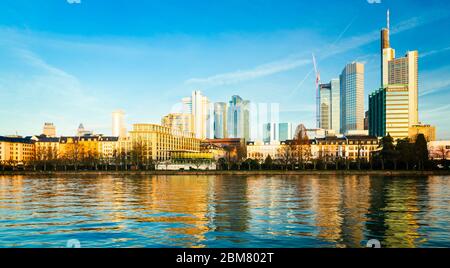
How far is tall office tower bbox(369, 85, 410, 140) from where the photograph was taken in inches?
5106

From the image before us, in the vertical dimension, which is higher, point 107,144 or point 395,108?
point 395,108

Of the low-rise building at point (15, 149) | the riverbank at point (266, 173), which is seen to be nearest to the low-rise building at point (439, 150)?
the riverbank at point (266, 173)

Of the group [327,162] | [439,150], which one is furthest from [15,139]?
[439,150]

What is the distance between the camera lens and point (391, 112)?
153m

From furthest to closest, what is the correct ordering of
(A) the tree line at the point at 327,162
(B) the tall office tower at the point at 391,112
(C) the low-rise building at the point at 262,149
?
1. (C) the low-rise building at the point at 262,149
2. (B) the tall office tower at the point at 391,112
3. (A) the tree line at the point at 327,162

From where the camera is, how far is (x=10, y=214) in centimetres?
1927

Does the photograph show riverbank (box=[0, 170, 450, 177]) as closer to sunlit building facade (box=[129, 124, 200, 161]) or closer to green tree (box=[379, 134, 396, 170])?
green tree (box=[379, 134, 396, 170])

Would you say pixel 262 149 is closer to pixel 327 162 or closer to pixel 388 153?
pixel 327 162

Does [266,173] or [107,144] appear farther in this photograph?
[107,144]

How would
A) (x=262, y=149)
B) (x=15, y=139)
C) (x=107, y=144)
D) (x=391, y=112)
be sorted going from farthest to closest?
(x=262, y=149) < (x=107, y=144) < (x=15, y=139) < (x=391, y=112)

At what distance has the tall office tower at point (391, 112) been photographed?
130 m

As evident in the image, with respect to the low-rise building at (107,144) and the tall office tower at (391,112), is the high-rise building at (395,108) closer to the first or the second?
the tall office tower at (391,112)

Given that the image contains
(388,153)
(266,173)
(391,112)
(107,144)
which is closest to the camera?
(266,173)
